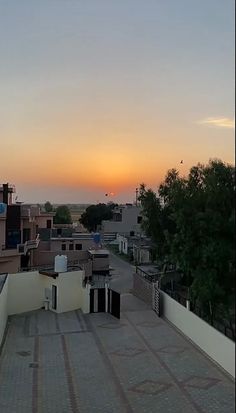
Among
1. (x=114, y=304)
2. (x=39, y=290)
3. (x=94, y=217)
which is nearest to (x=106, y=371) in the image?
(x=114, y=304)

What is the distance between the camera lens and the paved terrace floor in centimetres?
1120

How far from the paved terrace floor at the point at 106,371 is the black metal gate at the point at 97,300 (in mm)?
1552

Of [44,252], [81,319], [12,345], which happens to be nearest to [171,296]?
[81,319]

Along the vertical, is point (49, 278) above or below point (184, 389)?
above

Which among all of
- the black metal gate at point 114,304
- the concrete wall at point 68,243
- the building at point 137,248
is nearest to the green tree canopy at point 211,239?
the black metal gate at point 114,304

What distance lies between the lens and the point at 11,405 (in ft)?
36.7

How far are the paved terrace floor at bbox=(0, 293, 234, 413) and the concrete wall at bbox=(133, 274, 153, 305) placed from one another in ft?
10.2

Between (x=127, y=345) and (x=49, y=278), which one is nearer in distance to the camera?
(x=127, y=345)

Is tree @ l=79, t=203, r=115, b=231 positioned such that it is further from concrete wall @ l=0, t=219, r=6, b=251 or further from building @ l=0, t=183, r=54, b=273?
concrete wall @ l=0, t=219, r=6, b=251

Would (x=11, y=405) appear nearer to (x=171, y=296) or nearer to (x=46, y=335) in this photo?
(x=46, y=335)

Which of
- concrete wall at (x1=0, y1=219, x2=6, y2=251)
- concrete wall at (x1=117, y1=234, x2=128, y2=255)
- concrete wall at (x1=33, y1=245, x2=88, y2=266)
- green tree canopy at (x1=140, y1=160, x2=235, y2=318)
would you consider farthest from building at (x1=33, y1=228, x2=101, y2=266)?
green tree canopy at (x1=140, y1=160, x2=235, y2=318)

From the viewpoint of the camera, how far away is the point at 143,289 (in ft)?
78.1

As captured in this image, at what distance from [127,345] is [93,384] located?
374 centimetres

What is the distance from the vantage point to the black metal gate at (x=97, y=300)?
21172 mm
